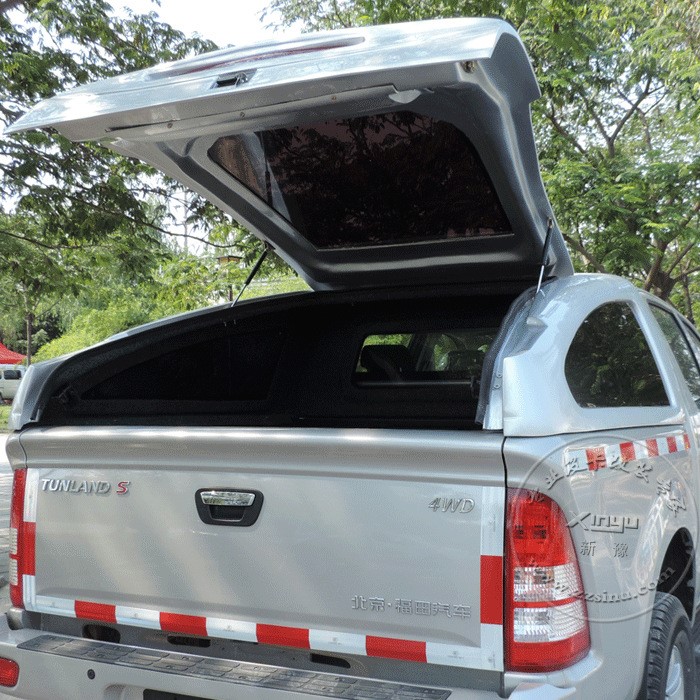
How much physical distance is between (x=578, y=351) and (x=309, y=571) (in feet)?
3.53

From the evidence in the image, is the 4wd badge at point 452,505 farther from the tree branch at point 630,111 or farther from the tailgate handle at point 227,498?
the tree branch at point 630,111

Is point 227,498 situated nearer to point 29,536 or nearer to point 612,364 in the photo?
point 29,536

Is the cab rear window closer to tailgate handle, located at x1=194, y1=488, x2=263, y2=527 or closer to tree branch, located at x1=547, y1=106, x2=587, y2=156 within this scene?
tailgate handle, located at x1=194, y1=488, x2=263, y2=527

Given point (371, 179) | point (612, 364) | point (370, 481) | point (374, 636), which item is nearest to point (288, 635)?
point (374, 636)

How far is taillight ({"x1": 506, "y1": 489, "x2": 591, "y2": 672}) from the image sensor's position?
2148 millimetres

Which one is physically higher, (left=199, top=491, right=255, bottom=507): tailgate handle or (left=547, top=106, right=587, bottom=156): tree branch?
(left=547, top=106, right=587, bottom=156): tree branch

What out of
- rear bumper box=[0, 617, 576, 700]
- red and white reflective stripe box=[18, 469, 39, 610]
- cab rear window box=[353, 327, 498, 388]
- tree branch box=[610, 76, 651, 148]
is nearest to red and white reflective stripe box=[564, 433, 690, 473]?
rear bumper box=[0, 617, 576, 700]

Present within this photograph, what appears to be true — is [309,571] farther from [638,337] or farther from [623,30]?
[623,30]

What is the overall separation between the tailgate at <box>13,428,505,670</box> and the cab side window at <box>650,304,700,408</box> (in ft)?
6.21

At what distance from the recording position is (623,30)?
1206 centimetres

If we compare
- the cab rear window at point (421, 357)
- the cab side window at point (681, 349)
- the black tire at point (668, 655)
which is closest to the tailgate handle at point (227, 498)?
the black tire at point (668, 655)

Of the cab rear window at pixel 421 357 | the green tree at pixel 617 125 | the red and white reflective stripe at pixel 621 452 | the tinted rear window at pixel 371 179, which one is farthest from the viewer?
the green tree at pixel 617 125

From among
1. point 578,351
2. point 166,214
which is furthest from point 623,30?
point 578,351

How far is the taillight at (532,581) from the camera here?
2148 mm
